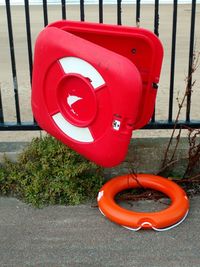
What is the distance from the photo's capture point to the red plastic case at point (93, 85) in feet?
8.61

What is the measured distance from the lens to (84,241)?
9.61ft

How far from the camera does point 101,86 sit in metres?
2.68

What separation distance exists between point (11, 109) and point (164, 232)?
2.40 m

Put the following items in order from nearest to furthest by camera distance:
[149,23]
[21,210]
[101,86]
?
[101,86] < [21,210] < [149,23]

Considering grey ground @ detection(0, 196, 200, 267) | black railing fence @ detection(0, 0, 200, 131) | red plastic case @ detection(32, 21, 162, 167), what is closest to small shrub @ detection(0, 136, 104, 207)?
grey ground @ detection(0, 196, 200, 267)

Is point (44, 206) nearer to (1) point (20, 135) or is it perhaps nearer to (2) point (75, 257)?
(2) point (75, 257)

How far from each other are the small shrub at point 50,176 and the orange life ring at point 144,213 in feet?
0.65

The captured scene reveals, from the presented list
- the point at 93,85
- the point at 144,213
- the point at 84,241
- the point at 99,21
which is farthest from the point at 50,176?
the point at 99,21

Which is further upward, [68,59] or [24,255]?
[68,59]

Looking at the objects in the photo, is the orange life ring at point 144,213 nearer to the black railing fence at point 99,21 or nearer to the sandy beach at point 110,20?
the black railing fence at point 99,21

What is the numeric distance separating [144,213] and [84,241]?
0.43 m

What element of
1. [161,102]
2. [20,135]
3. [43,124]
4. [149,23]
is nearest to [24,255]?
[43,124]

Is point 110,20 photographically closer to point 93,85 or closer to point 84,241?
point 93,85

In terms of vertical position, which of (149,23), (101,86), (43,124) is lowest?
(149,23)
